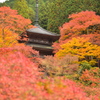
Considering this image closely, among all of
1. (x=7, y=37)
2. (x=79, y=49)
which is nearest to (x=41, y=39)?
(x=7, y=37)

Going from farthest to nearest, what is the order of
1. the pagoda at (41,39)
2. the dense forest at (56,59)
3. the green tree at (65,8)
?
the green tree at (65,8)
the pagoda at (41,39)
the dense forest at (56,59)

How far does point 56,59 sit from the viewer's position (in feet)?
47.8

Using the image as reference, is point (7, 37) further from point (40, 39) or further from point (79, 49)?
point (79, 49)

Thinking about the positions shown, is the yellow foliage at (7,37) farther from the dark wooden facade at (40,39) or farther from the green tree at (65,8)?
the green tree at (65,8)

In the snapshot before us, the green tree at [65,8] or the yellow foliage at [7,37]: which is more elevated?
the green tree at [65,8]

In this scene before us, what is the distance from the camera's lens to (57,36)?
2152cm

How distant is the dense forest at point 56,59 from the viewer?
502 centimetres

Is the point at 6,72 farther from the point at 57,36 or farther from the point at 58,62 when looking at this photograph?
the point at 57,36

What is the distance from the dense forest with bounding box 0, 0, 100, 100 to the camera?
16.5 ft

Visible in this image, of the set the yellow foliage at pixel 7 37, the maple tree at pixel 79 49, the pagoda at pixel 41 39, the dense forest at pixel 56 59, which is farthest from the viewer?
the pagoda at pixel 41 39

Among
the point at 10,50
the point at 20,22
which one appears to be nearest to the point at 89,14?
the point at 20,22

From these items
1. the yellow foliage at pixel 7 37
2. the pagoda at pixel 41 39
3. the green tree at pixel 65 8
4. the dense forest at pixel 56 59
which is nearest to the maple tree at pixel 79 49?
the dense forest at pixel 56 59

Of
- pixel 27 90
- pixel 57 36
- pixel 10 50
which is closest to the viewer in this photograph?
pixel 27 90

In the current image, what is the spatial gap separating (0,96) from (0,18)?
12113mm
